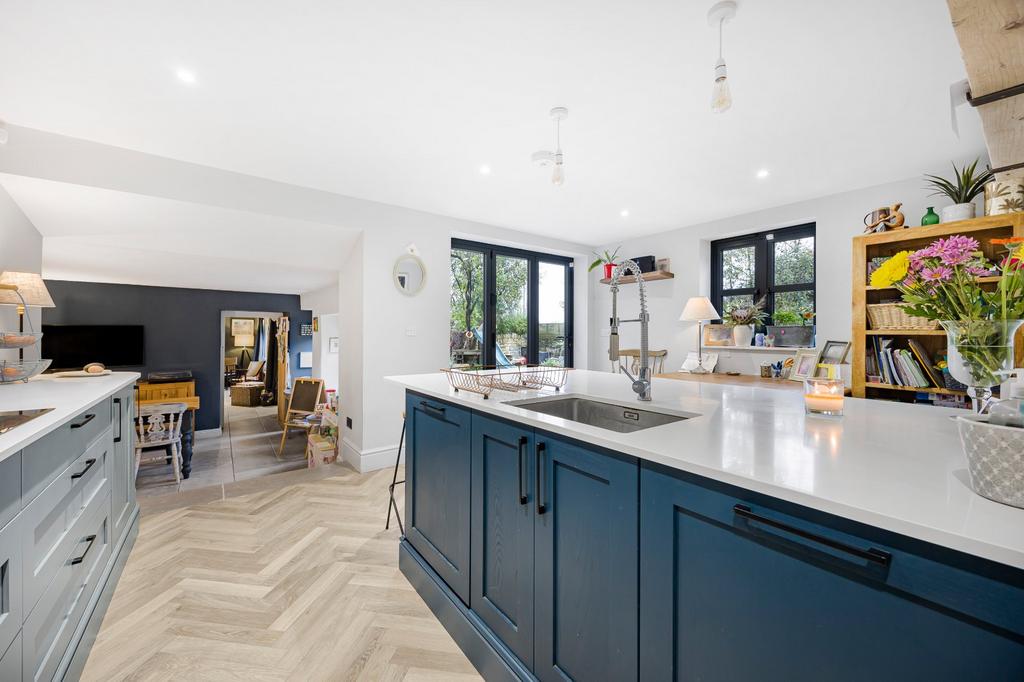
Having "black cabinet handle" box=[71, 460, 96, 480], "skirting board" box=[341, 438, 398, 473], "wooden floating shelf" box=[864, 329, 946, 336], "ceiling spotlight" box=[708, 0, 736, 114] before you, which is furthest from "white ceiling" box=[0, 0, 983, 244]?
"skirting board" box=[341, 438, 398, 473]

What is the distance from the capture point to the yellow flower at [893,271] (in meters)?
0.84

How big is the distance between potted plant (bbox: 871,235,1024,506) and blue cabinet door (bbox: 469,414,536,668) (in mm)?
948

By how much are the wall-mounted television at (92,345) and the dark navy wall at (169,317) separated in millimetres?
106

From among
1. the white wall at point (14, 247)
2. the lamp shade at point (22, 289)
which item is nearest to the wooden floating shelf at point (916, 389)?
the lamp shade at point (22, 289)

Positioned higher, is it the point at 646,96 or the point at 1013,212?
the point at 646,96

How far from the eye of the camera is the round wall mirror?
12.9 feet

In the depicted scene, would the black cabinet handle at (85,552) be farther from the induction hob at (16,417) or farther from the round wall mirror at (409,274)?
the round wall mirror at (409,274)

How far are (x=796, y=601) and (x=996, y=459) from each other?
378mm

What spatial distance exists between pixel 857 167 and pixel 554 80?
251 centimetres

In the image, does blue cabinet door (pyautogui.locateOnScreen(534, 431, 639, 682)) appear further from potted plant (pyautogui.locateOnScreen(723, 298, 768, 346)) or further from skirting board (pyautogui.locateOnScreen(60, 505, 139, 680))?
potted plant (pyautogui.locateOnScreen(723, 298, 768, 346))

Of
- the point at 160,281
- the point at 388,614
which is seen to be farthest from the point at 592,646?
the point at 160,281

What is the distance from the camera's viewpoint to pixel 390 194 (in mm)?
3615

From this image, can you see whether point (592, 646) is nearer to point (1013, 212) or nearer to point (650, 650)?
point (650, 650)

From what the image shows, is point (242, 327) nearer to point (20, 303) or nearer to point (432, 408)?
point (20, 303)
